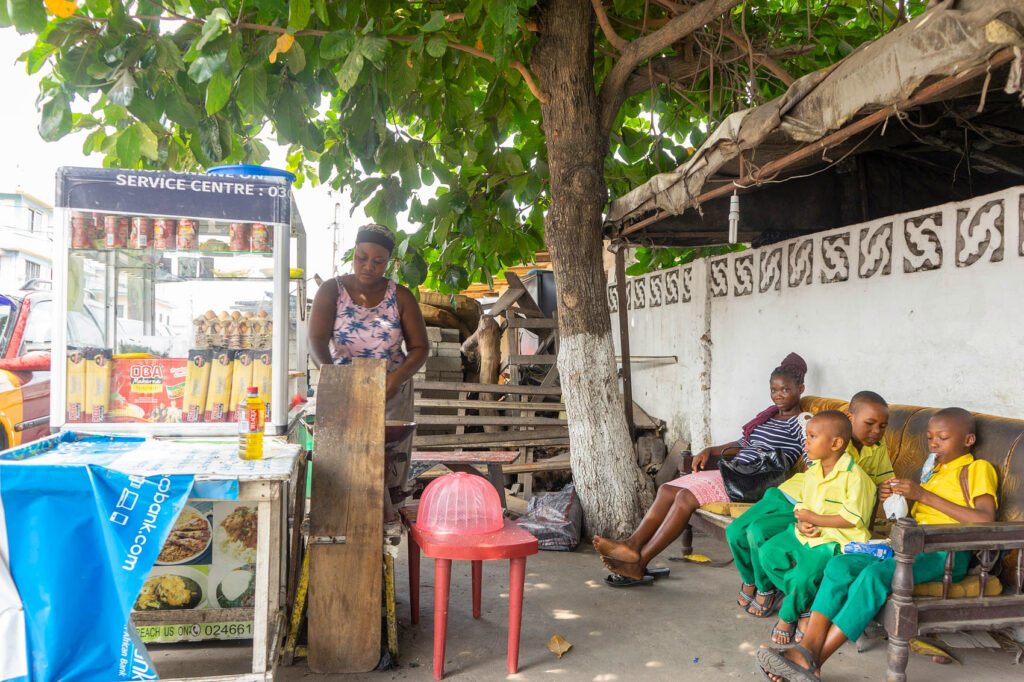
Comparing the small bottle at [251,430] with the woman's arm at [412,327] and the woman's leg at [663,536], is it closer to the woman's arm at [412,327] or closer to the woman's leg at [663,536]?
the woman's arm at [412,327]

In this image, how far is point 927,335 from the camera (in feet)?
13.8

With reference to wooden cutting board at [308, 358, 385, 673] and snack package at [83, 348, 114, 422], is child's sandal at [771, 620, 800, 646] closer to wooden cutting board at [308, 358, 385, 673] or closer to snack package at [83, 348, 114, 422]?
wooden cutting board at [308, 358, 385, 673]

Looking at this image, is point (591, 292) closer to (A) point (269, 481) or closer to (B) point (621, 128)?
(B) point (621, 128)

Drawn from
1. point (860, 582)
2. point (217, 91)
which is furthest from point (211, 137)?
point (860, 582)

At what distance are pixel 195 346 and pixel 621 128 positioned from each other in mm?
4253

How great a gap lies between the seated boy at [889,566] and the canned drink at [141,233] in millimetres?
3254

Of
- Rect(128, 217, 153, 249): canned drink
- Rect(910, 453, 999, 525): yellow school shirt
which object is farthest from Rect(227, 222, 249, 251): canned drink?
Rect(910, 453, 999, 525): yellow school shirt

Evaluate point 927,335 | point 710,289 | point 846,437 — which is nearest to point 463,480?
point 846,437

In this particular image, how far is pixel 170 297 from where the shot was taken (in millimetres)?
3596

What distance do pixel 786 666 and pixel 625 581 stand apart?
151cm

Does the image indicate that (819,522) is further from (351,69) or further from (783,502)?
(351,69)

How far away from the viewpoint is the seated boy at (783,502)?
360 cm

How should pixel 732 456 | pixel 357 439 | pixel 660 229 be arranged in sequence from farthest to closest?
1. pixel 660 229
2. pixel 732 456
3. pixel 357 439

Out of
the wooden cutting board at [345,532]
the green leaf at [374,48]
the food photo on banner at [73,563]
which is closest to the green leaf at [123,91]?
the green leaf at [374,48]
